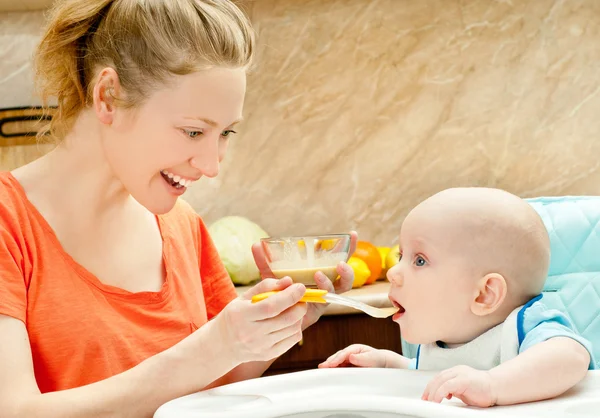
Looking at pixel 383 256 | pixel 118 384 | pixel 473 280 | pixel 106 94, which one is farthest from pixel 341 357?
pixel 383 256

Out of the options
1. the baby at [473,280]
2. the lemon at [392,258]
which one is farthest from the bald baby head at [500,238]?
the lemon at [392,258]

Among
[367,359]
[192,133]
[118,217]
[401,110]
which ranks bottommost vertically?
[367,359]

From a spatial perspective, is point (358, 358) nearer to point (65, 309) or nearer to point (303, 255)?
point (303, 255)

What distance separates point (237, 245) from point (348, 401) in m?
1.58

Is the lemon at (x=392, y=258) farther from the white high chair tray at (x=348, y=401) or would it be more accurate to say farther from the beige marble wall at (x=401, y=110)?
the white high chair tray at (x=348, y=401)

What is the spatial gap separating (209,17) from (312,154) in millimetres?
1391

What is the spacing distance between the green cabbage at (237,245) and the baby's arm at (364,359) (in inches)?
44.6

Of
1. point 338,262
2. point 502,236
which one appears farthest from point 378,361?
point 502,236

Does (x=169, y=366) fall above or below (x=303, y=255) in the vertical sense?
below

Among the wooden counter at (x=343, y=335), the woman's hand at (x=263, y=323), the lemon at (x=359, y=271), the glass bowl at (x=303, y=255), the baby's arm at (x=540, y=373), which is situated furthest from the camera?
the lemon at (x=359, y=271)

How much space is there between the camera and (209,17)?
136 cm

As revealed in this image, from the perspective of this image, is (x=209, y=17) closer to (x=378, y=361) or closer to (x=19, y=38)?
(x=378, y=361)

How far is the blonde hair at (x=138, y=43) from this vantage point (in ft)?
4.33

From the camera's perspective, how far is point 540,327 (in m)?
1.10
